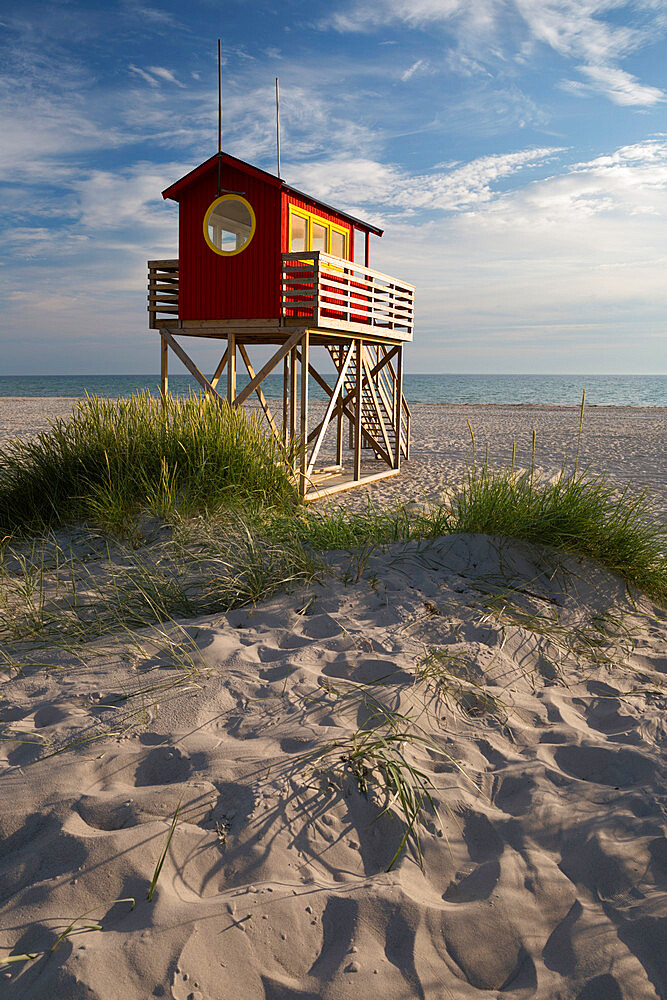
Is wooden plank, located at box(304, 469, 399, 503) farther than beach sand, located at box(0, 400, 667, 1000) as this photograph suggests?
Yes

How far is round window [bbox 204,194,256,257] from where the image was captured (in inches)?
450

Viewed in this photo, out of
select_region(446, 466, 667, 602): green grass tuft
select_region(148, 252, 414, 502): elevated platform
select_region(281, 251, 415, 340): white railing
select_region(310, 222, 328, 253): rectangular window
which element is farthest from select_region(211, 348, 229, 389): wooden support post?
select_region(446, 466, 667, 602): green grass tuft

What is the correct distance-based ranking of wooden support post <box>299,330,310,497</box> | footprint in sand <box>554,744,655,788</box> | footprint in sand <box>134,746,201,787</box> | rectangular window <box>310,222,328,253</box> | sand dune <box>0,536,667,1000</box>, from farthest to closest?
rectangular window <box>310,222,328,253</box> < wooden support post <box>299,330,310,497</box> < footprint in sand <box>554,744,655,788</box> < footprint in sand <box>134,746,201,787</box> < sand dune <box>0,536,667,1000</box>

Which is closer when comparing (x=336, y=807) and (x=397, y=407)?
(x=336, y=807)

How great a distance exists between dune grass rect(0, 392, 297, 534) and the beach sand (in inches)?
100

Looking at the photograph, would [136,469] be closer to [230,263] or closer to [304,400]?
[304,400]

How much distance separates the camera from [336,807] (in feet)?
8.16

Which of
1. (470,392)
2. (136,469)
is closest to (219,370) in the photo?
(136,469)

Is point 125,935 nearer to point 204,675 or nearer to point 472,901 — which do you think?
point 472,901

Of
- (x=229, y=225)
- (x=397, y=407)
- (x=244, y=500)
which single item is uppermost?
(x=229, y=225)

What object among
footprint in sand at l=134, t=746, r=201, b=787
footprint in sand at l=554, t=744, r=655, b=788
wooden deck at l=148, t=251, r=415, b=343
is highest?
wooden deck at l=148, t=251, r=415, b=343

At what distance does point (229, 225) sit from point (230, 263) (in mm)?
857

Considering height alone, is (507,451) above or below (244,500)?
below

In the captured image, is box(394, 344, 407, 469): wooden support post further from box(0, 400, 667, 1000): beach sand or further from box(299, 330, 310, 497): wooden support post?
box(0, 400, 667, 1000): beach sand
